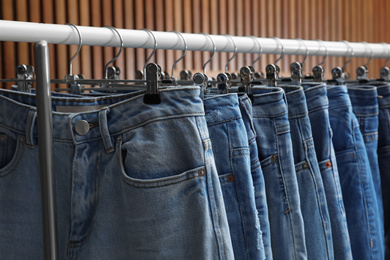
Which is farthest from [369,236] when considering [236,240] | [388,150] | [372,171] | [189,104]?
[189,104]

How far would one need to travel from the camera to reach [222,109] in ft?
4.23

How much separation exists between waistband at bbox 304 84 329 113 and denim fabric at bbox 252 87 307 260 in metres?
0.19

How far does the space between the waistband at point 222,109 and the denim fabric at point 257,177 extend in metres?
0.10

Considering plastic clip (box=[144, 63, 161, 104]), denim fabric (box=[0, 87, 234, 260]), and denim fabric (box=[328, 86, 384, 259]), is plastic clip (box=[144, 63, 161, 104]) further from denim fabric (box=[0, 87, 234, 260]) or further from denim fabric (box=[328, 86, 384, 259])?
denim fabric (box=[328, 86, 384, 259])

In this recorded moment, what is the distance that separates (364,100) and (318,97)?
33 cm

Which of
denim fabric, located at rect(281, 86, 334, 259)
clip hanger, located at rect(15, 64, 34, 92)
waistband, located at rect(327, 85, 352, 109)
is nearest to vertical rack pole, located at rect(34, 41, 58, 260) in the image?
clip hanger, located at rect(15, 64, 34, 92)

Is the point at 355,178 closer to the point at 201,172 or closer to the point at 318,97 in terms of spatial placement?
the point at 318,97

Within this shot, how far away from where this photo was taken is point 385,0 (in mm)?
6578

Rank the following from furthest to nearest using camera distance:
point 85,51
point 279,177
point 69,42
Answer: point 85,51 → point 279,177 → point 69,42

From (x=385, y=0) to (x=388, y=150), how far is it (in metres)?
5.10

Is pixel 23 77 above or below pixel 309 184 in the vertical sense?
above

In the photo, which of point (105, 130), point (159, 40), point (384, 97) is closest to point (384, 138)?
point (384, 97)

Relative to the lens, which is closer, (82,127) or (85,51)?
(82,127)

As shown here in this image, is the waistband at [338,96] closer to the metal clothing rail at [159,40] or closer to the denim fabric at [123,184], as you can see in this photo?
the metal clothing rail at [159,40]
